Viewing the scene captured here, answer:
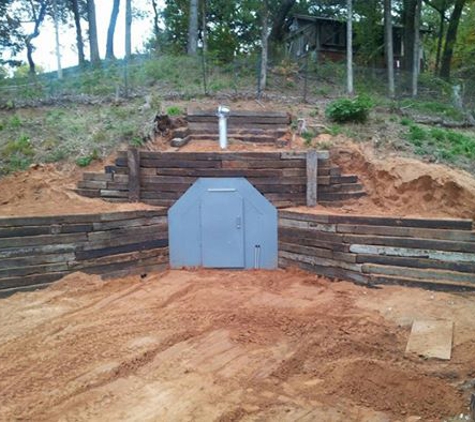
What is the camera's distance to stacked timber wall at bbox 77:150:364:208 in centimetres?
802

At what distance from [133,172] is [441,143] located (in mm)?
5941

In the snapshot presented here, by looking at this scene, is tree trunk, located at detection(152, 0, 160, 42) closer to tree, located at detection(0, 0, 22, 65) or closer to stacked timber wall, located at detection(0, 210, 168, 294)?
tree, located at detection(0, 0, 22, 65)

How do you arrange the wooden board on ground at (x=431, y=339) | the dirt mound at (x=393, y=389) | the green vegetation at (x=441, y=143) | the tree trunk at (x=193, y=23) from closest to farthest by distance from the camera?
the dirt mound at (x=393, y=389)
the wooden board on ground at (x=431, y=339)
the green vegetation at (x=441, y=143)
the tree trunk at (x=193, y=23)

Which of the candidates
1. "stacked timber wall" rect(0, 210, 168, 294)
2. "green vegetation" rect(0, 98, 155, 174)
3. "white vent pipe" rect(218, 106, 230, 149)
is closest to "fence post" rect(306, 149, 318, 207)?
"white vent pipe" rect(218, 106, 230, 149)

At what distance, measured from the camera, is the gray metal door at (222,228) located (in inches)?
310

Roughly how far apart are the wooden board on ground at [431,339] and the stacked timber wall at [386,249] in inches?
42.8

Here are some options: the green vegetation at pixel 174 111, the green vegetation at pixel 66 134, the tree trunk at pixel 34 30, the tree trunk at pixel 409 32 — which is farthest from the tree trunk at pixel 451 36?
the tree trunk at pixel 34 30

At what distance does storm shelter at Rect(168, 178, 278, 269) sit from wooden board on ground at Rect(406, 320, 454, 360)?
289 cm

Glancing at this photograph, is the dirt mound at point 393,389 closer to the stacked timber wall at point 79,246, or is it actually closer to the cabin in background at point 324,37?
the stacked timber wall at point 79,246

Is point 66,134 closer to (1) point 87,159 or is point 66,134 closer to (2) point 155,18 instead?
(1) point 87,159

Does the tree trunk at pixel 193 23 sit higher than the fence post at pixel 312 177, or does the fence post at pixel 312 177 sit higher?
the tree trunk at pixel 193 23

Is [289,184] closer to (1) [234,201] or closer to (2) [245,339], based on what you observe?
(1) [234,201]

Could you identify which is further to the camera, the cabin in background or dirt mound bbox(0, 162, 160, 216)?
the cabin in background

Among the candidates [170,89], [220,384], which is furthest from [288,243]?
[170,89]
